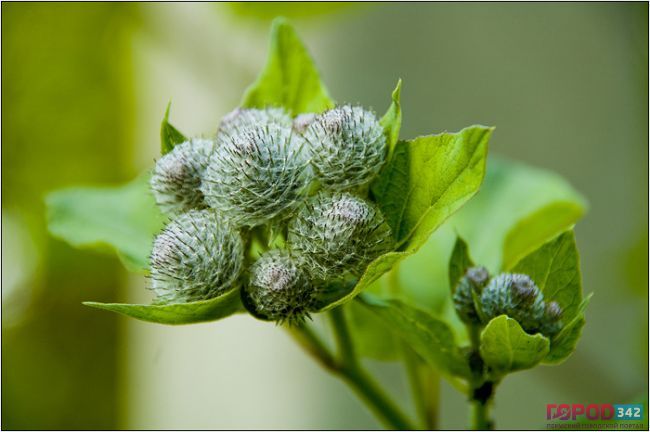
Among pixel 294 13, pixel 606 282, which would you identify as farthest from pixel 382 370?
pixel 294 13

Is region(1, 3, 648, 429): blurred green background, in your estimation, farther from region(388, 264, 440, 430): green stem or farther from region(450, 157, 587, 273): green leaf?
region(388, 264, 440, 430): green stem

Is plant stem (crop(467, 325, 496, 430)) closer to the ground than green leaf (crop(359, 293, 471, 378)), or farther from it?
closer to the ground

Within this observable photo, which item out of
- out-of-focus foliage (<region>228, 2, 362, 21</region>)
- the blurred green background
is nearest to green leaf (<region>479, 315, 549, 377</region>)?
the blurred green background

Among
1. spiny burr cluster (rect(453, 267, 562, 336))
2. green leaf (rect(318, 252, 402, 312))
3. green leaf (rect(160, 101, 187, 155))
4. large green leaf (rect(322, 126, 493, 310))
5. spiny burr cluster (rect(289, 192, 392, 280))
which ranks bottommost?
spiny burr cluster (rect(453, 267, 562, 336))

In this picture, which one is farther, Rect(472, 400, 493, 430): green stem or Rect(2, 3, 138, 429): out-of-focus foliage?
Rect(2, 3, 138, 429): out-of-focus foliage

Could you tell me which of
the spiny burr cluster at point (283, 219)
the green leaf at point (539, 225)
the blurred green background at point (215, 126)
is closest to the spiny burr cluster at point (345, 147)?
the spiny burr cluster at point (283, 219)

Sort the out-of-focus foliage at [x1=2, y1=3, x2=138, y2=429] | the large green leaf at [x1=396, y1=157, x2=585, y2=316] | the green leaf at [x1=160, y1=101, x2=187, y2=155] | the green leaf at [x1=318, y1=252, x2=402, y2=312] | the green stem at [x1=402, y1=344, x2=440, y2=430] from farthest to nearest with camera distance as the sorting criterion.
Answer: the out-of-focus foliage at [x1=2, y1=3, x2=138, y2=429]
the large green leaf at [x1=396, y1=157, x2=585, y2=316]
the green stem at [x1=402, y1=344, x2=440, y2=430]
the green leaf at [x1=160, y1=101, x2=187, y2=155]
the green leaf at [x1=318, y1=252, x2=402, y2=312]

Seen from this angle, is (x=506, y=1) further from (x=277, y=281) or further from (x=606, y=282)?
(x=277, y=281)

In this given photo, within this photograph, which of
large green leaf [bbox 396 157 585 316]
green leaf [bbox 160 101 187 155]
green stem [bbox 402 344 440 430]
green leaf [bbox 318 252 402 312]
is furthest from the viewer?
large green leaf [bbox 396 157 585 316]
